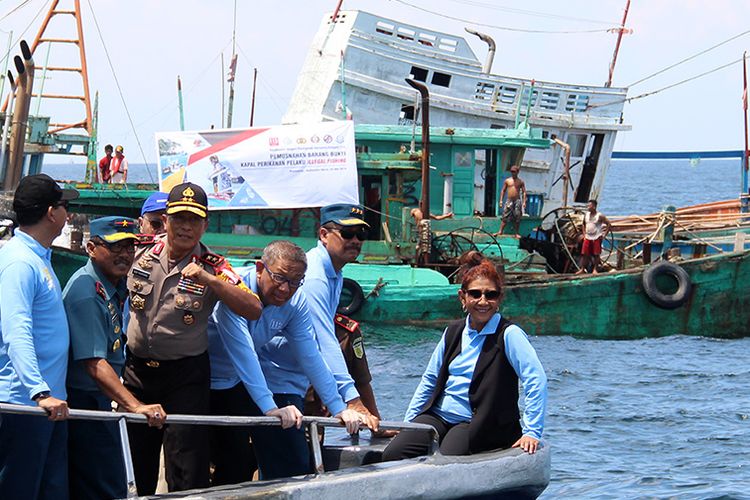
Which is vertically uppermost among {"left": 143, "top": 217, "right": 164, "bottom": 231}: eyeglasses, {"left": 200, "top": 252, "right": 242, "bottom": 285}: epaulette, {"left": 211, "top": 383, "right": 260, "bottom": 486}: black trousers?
{"left": 143, "top": 217, "right": 164, "bottom": 231}: eyeglasses

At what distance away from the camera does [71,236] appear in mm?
21062

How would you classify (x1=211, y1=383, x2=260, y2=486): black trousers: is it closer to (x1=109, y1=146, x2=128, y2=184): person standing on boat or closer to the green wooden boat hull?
the green wooden boat hull

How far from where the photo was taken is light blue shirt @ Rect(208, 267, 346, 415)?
5.41m

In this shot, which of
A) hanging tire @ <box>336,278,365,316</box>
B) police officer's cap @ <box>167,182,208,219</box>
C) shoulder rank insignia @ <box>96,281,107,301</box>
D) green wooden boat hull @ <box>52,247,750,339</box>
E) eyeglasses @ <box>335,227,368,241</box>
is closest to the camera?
shoulder rank insignia @ <box>96,281,107,301</box>

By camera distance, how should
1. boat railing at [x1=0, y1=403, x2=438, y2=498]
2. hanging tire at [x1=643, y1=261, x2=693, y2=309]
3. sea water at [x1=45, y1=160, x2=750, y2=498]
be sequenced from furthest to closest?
hanging tire at [x1=643, y1=261, x2=693, y2=309], sea water at [x1=45, y1=160, x2=750, y2=498], boat railing at [x1=0, y1=403, x2=438, y2=498]

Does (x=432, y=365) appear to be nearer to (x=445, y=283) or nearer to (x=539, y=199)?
(x=445, y=283)

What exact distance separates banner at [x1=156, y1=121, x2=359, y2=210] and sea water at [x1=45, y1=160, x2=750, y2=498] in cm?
246

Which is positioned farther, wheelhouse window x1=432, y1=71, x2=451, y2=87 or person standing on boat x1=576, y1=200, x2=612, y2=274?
wheelhouse window x1=432, y1=71, x2=451, y2=87

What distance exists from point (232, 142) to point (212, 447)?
46.7 ft

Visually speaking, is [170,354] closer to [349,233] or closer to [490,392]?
[349,233]

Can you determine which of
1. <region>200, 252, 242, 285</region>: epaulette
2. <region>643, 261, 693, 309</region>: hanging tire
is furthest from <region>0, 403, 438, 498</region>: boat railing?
<region>643, 261, 693, 309</region>: hanging tire

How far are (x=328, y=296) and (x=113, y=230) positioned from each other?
4.34 feet

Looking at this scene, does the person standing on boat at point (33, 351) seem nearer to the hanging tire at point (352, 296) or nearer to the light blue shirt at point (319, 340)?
the light blue shirt at point (319, 340)

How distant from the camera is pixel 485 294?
5.79 metres
